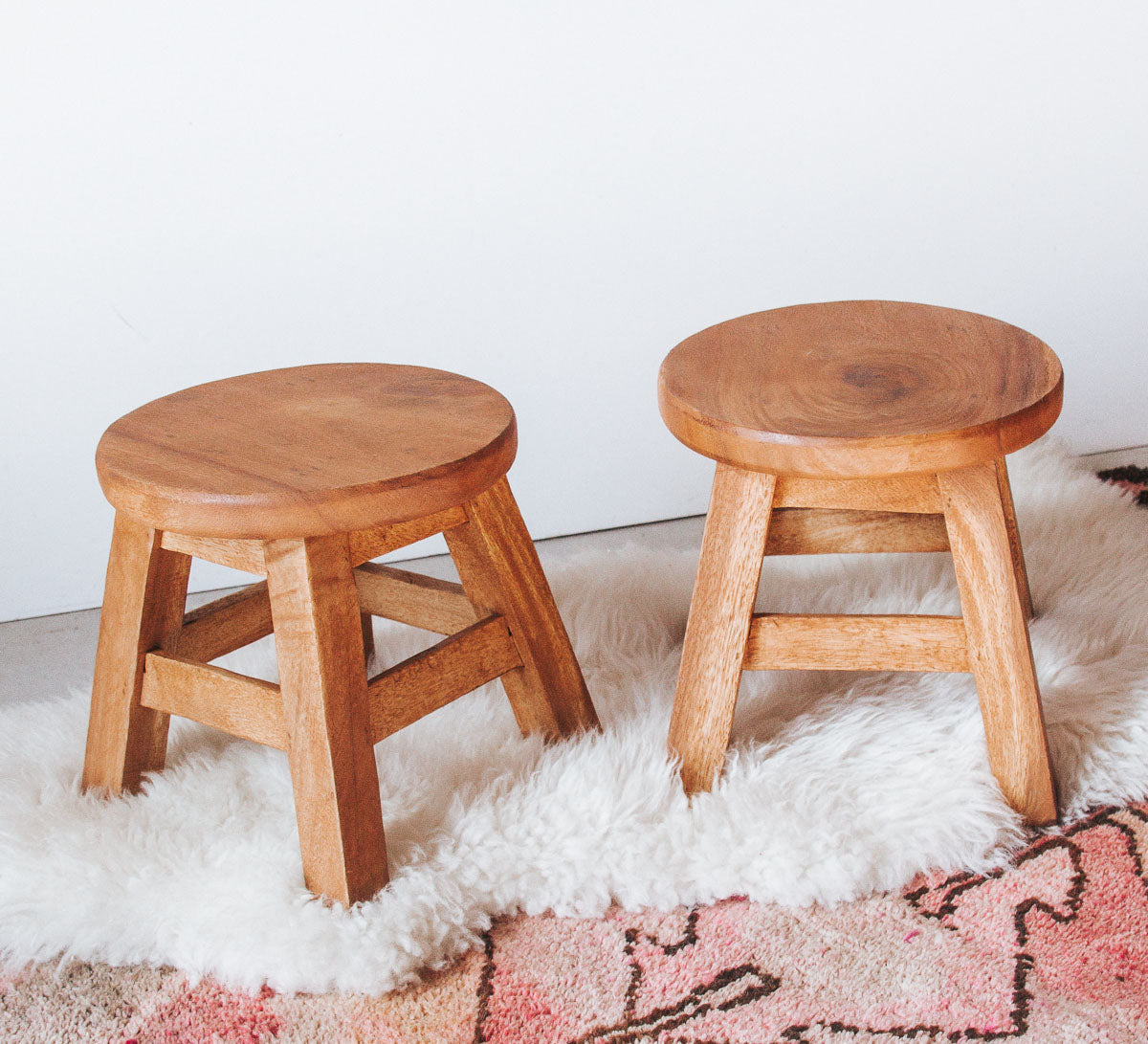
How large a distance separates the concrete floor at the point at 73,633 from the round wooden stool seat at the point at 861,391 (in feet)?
1.75

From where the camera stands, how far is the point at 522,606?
97 centimetres

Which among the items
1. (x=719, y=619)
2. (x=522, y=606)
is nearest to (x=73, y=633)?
(x=522, y=606)

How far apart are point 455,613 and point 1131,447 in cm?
123

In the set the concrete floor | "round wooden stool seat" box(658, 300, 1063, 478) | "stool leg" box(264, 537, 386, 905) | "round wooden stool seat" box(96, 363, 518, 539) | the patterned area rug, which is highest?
"round wooden stool seat" box(658, 300, 1063, 478)

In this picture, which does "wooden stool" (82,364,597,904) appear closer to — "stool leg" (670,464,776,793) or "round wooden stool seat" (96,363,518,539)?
"round wooden stool seat" (96,363,518,539)

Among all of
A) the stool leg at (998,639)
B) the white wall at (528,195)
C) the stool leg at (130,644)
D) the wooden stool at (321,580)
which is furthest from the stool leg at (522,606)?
the white wall at (528,195)

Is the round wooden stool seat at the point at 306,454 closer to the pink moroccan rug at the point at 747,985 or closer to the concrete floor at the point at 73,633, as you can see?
the pink moroccan rug at the point at 747,985

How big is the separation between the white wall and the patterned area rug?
2.75 feet

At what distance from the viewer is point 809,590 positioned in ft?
4.15

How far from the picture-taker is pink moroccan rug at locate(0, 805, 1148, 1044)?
77 cm

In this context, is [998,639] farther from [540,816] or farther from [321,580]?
[321,580]

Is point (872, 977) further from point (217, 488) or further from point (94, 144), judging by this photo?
point (94, 144)

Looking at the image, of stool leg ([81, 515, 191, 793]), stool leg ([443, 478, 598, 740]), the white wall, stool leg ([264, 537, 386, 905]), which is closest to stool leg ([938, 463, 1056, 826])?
stool leg ([443, 478, 598, 740])

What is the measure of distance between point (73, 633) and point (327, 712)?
2.64ft
